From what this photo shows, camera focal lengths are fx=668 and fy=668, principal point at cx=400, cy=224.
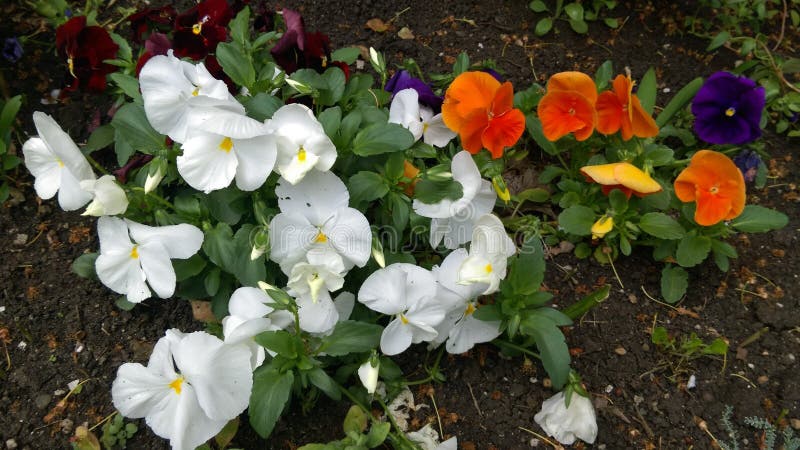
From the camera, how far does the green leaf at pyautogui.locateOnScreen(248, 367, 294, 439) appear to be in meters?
1.59

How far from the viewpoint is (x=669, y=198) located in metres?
2.16

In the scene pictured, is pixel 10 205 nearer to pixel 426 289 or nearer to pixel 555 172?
pixel 426 289

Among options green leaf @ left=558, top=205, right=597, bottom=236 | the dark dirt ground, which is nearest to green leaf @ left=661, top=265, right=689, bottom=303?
the dark dirt ground

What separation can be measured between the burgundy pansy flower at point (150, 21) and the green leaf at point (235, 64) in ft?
1.54

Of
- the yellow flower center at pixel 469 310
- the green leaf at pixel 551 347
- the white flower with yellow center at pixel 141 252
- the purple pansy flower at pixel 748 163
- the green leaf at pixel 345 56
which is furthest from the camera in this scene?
the purple pansy flower at pixel 748 163

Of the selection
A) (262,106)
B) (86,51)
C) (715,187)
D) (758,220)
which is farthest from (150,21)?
(758,220)

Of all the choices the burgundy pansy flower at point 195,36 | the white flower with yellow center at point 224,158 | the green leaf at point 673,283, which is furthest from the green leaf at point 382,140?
the green leaf at point 673,283

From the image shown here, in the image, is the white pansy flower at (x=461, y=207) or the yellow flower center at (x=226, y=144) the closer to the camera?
the yellow flower center at (x=226, y=144)

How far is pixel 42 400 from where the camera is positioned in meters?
1.90

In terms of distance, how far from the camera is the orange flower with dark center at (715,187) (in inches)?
79.0

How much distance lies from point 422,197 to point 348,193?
213 millimetres

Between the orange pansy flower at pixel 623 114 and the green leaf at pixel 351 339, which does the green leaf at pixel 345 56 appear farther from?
the green leaf at pixel 351 339

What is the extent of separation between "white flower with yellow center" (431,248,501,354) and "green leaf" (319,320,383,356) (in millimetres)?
209

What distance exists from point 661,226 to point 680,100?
516 mm
